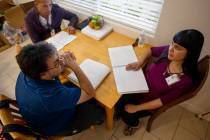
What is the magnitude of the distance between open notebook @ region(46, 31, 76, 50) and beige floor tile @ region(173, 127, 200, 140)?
154 cm

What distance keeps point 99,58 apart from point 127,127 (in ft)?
2.68

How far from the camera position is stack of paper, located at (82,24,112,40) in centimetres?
168

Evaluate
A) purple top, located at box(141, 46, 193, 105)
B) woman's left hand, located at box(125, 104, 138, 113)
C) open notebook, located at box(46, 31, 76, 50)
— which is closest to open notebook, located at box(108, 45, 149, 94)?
purple top, located at box(141, 46, 193, 105)

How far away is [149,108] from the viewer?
127 cm

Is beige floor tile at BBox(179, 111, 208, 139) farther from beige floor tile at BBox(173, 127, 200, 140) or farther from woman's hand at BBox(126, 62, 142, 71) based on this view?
woman's hand at BBox(126, 62, 142, 71)

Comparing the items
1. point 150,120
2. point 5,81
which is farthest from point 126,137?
point 5,81

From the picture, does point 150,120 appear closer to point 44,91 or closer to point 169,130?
point 169,130

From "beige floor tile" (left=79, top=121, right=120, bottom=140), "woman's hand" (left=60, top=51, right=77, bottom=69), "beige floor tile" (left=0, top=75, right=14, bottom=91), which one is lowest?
"beige floor tile" (left=79, top=121, right=120, bottom=140)

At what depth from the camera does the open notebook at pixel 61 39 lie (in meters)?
1.60

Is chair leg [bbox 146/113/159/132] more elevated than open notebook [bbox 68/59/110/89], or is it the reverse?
open notebook [bbox 68/59/110/89]

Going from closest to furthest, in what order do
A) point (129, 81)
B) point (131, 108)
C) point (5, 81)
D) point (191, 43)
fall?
point (191, 43)
point (129, 81)
point (131, 108)
point (5, 81)

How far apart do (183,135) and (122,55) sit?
109cm

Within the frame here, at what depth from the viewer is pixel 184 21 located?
51.4 inches

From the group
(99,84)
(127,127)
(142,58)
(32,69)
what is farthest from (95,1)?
(127,127)
